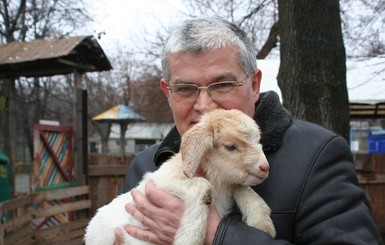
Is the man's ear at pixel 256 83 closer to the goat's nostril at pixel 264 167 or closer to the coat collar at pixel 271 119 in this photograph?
the coat collar at pixel 271 119

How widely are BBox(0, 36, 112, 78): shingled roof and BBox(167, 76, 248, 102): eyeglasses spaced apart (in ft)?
18.3

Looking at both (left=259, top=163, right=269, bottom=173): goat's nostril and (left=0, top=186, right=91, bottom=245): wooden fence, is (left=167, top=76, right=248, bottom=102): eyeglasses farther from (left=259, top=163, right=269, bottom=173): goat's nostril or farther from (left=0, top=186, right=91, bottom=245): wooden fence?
(left=0, top=186, right=91, bottom=245): wooden fence

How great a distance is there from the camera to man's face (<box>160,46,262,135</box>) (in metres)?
2.38

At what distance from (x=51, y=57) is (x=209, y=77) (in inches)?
232

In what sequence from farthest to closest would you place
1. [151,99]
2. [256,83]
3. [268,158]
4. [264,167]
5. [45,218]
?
1. [151,99]
2. [45,218]
3. [256,83]
4. [268,158]
5. [264,167]

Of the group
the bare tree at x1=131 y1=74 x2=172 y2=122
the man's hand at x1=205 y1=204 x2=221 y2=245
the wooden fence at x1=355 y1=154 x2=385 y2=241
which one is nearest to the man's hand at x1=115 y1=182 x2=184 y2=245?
the man's hand at x1=205 y1=204 x2=221 y2=245

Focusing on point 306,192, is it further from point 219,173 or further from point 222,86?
point 222,86

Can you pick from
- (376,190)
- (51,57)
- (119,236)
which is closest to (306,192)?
(119,236)

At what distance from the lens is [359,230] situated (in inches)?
78.5

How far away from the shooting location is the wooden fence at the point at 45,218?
655cm

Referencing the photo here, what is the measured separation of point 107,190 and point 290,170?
25.3ft

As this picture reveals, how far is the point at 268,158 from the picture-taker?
2377 mm

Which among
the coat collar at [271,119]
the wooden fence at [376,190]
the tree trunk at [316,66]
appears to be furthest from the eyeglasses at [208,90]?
the wooden fence at [376,190]

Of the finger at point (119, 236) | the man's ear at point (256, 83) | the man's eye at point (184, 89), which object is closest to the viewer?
the finger at point (119, 236)
